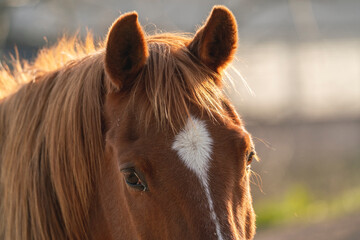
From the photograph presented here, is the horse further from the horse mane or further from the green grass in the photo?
the green grass

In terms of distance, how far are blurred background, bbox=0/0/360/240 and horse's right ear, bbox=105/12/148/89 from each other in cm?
234

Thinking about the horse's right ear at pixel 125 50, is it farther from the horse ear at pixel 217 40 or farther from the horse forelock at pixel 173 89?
the horse ear at pixel 217 40

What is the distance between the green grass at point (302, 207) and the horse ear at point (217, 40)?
248 inches

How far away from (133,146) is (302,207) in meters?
7.28

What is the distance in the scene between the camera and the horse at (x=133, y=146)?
2.22 m

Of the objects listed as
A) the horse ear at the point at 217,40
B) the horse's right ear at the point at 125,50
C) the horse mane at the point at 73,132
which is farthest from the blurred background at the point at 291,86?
the horse's right ear at the point at 125,50

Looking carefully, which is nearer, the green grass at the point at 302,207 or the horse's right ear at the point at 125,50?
the horse's right ear at the point at 125,50

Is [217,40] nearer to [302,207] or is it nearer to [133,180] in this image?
[133,180]

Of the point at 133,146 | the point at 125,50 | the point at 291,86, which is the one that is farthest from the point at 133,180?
the point at 291,86

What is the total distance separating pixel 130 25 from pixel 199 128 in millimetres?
609

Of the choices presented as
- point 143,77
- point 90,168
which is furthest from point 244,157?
point 90,168

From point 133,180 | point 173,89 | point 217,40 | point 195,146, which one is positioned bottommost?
point 133,180

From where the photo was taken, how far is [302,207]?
9.03m

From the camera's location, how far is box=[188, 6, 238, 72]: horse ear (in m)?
2.59
